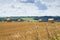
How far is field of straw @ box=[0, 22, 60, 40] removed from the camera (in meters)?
0.62

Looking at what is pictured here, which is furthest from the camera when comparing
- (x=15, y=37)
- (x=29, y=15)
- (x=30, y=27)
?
(x=29, y=15)

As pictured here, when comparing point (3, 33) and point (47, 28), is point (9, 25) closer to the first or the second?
point (3, 33)

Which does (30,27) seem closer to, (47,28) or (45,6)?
(47,28)

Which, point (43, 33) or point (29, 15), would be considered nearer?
point (43, 33)

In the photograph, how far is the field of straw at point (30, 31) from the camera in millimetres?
623

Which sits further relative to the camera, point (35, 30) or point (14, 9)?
point (14, 9)

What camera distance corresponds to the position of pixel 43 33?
0.66 metres

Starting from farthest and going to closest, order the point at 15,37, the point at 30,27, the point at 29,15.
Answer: the point at 29,15
the point at 30,27
the point at 15,37

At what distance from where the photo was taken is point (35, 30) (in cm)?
69

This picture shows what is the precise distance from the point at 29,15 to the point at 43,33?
2.01 feet

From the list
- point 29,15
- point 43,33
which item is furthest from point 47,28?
point 29,15

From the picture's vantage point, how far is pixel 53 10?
4.33ft

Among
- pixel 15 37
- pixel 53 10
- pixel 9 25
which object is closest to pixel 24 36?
pixel 15 37

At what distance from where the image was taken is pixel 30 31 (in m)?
0.68
